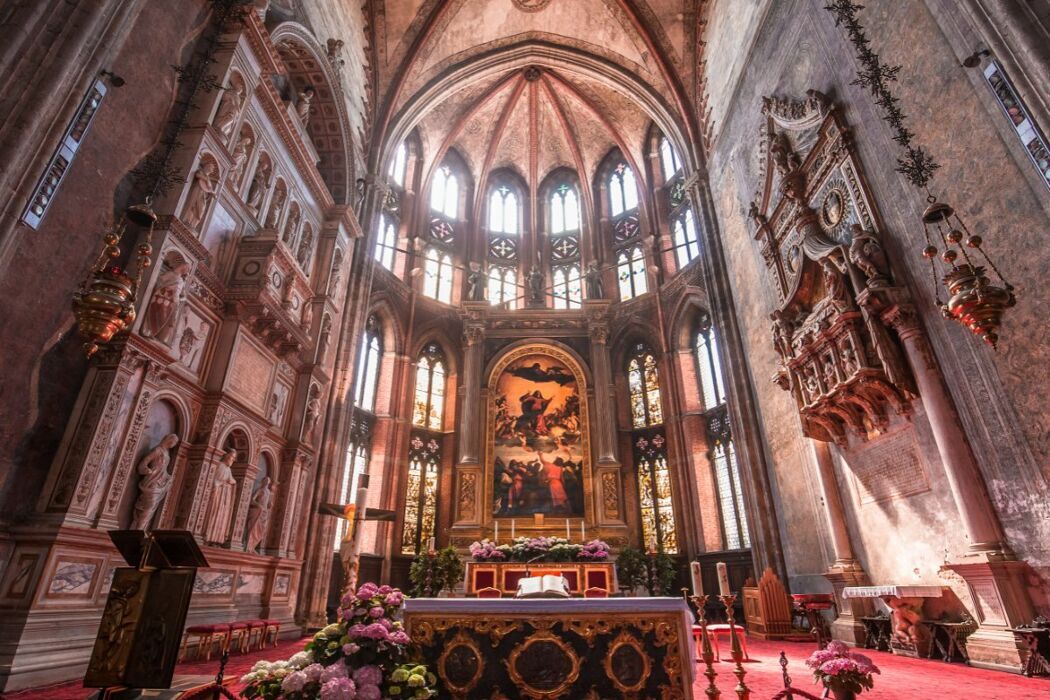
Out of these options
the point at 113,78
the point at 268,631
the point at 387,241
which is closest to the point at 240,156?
the point at 113,78

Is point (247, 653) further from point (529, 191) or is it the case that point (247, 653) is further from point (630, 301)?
point (529, 191)

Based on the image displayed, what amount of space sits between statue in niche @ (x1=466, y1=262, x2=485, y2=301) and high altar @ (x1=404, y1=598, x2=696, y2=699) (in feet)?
56.9

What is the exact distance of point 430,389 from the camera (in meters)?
20.5

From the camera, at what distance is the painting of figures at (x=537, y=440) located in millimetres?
18031

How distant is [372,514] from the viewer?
45.5 ft

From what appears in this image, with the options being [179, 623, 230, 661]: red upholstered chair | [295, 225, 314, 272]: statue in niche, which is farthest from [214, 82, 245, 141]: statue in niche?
[179, 623, 230, 661]: red upholstered chair

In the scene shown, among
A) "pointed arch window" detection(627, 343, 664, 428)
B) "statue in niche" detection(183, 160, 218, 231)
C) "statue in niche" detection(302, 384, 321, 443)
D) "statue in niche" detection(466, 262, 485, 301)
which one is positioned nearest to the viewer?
"statue in niche" detection(183, 160, 218, 231)

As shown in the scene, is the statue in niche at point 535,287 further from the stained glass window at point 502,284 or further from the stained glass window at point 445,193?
the stained glass window at point 445,193

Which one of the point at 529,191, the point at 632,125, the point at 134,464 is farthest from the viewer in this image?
the point at 529,191

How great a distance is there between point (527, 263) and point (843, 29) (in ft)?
51.2

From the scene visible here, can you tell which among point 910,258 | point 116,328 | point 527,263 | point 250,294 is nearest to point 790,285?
point 910,258

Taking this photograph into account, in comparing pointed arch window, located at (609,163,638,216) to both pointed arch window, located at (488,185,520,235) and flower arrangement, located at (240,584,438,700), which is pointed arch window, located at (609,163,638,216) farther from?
flower arrangement, located at (240,584,438,700)

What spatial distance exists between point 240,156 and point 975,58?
1095 centimetres

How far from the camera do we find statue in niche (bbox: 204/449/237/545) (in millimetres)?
8452
